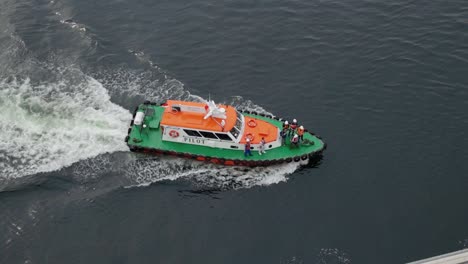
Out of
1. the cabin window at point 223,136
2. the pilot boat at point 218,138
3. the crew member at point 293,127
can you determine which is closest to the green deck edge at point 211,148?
the pilot boat at point 218,138

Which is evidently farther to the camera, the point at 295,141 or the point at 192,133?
the point at 192,133

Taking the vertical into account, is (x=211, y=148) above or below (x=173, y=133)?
below

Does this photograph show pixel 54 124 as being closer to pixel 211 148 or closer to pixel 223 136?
pixel 211 148

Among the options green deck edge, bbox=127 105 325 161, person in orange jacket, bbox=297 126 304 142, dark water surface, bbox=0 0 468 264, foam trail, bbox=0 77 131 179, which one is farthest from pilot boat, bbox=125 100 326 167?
foam trail, bbox=0 77 131 179

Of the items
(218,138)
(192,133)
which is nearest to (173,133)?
(192,133)

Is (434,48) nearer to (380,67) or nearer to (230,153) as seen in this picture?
(380,67)

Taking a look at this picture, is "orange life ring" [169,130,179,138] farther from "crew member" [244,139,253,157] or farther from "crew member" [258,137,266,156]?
"crew member" [258,137,266,156]
